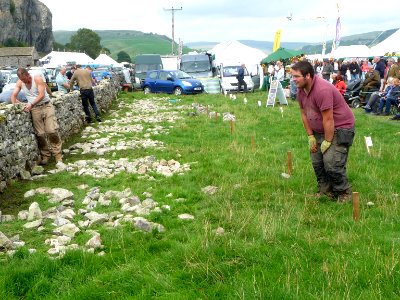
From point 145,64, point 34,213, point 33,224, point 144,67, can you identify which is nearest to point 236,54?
point 145,64

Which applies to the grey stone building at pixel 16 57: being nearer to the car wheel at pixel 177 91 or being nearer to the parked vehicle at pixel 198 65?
the parked vehicle at pixel 198 65

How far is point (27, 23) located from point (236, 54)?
10893 centimetres

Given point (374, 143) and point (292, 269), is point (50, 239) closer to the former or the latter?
point (292, 269)

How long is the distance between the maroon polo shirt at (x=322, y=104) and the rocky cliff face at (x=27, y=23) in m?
118

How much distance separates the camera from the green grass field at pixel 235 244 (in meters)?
4.04

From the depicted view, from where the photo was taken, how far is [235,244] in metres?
4.79

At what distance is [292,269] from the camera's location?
4242mm

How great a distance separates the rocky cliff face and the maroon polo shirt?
118 meters

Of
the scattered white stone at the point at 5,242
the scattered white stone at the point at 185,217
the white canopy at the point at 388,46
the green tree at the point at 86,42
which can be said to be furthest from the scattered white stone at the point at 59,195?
the green tree at the point at 86,42

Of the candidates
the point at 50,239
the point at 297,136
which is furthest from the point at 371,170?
the point at 50,239

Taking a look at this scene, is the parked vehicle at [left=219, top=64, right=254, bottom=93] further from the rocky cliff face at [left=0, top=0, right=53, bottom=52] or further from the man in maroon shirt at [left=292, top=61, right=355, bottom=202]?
the rocky cliff face at [left=0, top=0, right=53, bottom=52]

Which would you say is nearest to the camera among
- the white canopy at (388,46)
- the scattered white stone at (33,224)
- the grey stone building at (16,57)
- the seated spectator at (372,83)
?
the scattered white stone at (33,224)

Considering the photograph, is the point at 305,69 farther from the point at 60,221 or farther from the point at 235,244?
the point at 60,221

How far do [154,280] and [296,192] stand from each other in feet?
11.0
